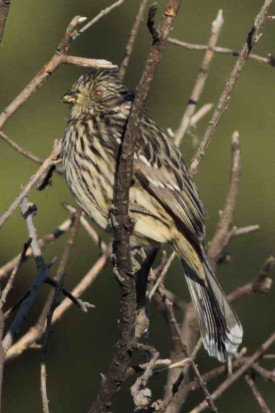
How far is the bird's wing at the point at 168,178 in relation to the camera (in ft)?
12.9

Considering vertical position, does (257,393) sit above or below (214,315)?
below

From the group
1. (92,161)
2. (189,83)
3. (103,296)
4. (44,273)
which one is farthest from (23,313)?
(189,83)

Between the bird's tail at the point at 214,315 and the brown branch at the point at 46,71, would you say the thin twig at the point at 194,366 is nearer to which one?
the bird's tail at the point at 214,315

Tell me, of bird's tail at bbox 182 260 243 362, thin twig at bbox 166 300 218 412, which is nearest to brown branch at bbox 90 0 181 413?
thin twig at bbox 166 300 218 412

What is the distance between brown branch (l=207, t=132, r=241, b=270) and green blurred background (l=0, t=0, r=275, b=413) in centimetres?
316

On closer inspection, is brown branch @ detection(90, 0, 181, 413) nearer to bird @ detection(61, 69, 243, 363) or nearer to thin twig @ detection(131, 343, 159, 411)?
thin twig @ detection(131, 343, 159, 411)

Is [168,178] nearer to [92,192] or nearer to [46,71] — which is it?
[92,192]

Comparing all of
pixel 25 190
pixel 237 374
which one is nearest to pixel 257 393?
pixel 237 374

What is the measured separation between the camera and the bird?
153 inches

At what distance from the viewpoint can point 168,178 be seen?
400cm

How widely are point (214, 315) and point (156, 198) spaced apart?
1.54 ft

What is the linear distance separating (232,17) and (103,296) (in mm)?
2295

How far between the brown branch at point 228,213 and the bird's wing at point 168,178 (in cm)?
14

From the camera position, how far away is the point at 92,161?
3.93 metres
